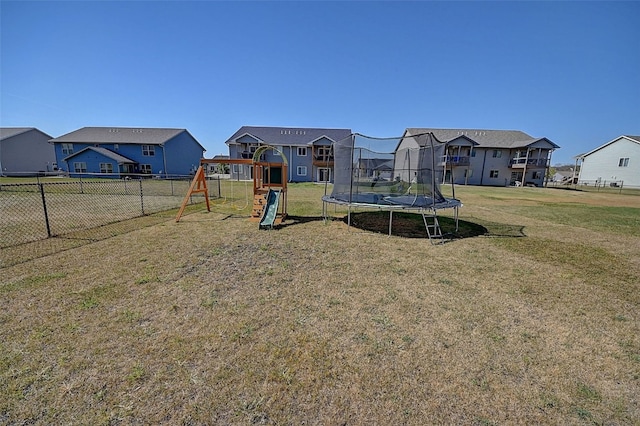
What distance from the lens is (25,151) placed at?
117 ft

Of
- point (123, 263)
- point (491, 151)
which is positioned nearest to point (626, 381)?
point (123, 263)

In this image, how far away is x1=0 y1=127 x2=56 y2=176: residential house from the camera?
1330 inches

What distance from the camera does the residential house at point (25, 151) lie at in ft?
111

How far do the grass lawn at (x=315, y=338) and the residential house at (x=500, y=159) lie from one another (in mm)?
34448

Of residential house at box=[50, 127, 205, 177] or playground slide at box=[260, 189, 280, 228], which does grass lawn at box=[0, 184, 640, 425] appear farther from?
residential house at box=[50, 127, 205, 177]

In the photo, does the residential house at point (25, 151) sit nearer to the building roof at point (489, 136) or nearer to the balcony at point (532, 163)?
the building roof at point (489, 136)

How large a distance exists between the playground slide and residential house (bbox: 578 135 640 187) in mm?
45212

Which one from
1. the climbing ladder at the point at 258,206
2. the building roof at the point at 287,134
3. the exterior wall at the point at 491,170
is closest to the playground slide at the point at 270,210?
the climbing ladder at the point at 258,206

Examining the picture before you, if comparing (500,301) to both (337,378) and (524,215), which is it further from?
(524,215)

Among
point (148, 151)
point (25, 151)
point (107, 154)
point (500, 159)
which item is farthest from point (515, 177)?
point (25, 151)

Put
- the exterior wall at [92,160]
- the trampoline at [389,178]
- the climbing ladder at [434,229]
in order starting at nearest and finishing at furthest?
the climbing ladder at [434,229], the trampoline at [389,178], the exterior wall at [92,160]

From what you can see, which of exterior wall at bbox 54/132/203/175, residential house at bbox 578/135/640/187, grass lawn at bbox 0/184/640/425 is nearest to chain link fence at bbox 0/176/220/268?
grass lawn at bbox 0/184/640/425

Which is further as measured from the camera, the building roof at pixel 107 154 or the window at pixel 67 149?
the window at pixel 67 149

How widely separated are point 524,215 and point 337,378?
13176mm
